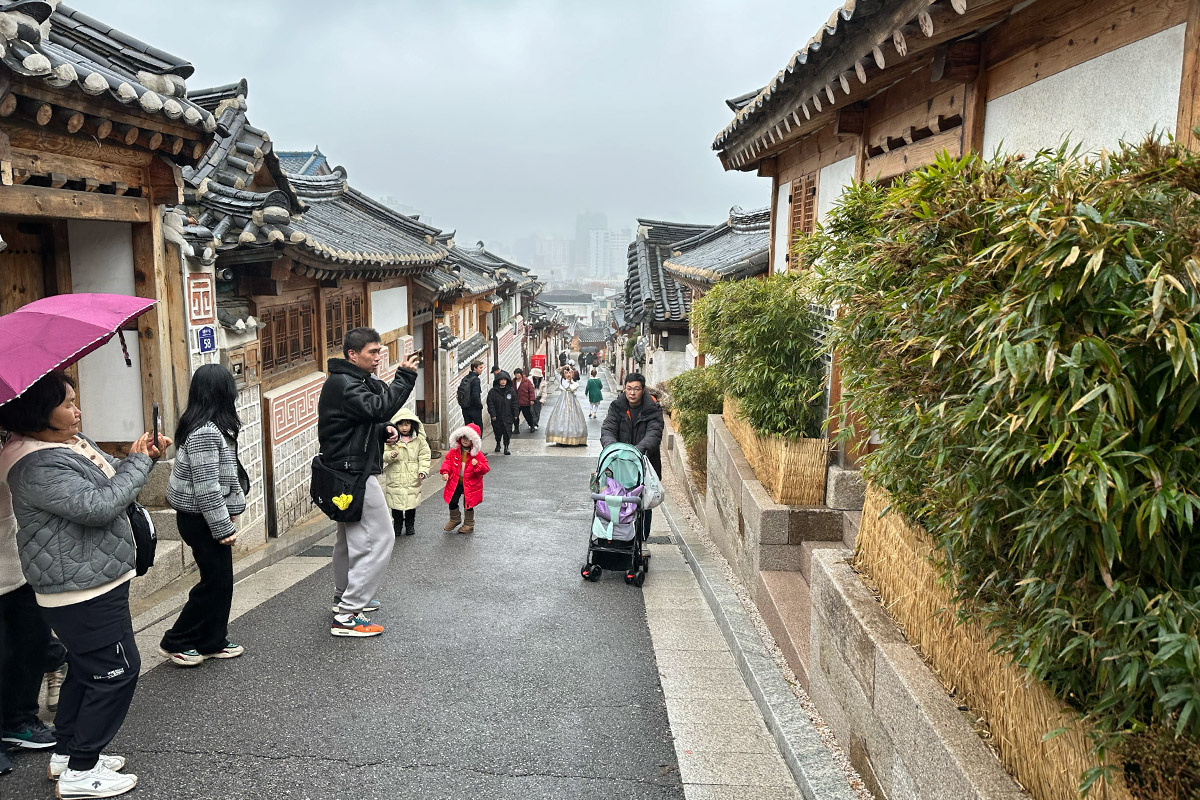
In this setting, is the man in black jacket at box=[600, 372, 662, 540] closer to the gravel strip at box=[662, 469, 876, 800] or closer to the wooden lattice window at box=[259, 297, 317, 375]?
the gravel strip at box=[662, 469, 876, 800]

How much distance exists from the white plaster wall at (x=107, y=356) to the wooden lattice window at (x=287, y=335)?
7.86 feet

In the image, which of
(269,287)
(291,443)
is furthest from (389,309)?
(269,287)

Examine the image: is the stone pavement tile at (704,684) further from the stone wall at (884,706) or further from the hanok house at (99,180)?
the hanok house at (99,180)

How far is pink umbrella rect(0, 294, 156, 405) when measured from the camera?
12.2ft

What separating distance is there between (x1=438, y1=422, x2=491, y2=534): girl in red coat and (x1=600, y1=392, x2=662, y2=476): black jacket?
1968 millimetres

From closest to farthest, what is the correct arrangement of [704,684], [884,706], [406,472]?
[884,706], [704,684], [406,472]

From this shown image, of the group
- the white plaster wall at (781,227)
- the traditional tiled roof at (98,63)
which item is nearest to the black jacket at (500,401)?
the white plaster wall at (781,227)

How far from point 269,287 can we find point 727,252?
1063cm

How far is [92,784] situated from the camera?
13.1ft

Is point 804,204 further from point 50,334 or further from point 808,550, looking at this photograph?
point 50,334

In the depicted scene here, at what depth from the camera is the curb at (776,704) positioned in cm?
432

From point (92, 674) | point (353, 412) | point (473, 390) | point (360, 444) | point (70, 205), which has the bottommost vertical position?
Result: point (92, 674)

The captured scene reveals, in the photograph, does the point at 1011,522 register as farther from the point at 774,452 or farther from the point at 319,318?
the point at 319,318

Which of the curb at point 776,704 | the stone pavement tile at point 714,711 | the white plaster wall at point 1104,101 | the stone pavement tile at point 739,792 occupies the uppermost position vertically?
the white plaster wall at point 1104,101
